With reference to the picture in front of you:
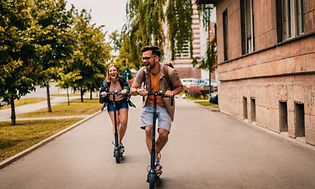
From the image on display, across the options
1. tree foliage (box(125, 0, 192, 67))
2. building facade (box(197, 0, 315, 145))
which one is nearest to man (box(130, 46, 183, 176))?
building facade (box(197, 0, 315, 145))

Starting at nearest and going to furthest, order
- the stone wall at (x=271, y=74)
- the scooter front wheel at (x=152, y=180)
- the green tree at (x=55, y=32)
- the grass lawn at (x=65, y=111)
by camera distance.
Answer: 1. the scooter front wheel at (x=152, y=180)
2. the stone wall at (x=271, y=74)
3. the green tree at (x=55, y=32)
4. the grass lawn at (x=65, y=111)

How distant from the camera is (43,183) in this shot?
5.68 metres

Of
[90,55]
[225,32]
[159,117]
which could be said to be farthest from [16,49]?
[90,55]

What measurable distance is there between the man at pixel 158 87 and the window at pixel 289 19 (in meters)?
5.20

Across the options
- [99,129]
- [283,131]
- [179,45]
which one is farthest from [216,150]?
[179,45]

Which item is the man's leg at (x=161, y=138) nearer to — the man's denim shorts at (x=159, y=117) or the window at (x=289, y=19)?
the man's denim shorts at (x=159, y=117)

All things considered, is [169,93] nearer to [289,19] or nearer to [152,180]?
[152,180]

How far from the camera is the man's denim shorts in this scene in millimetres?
5508

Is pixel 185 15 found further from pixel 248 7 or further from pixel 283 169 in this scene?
pixel 283 169

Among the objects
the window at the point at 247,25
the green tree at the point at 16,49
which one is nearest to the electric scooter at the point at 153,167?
the green tree at the point at 16,49

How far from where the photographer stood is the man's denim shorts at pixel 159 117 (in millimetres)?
5508

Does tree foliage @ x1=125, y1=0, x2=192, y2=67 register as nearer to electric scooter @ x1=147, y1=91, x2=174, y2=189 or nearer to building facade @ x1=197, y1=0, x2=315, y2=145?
building facade @ x1=197, y1=0, x2=315, y2=145

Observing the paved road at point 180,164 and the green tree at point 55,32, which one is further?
the green tree at point 55,32

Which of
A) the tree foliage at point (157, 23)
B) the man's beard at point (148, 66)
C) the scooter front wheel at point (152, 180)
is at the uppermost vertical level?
the tree foliage at point (157, 23)
